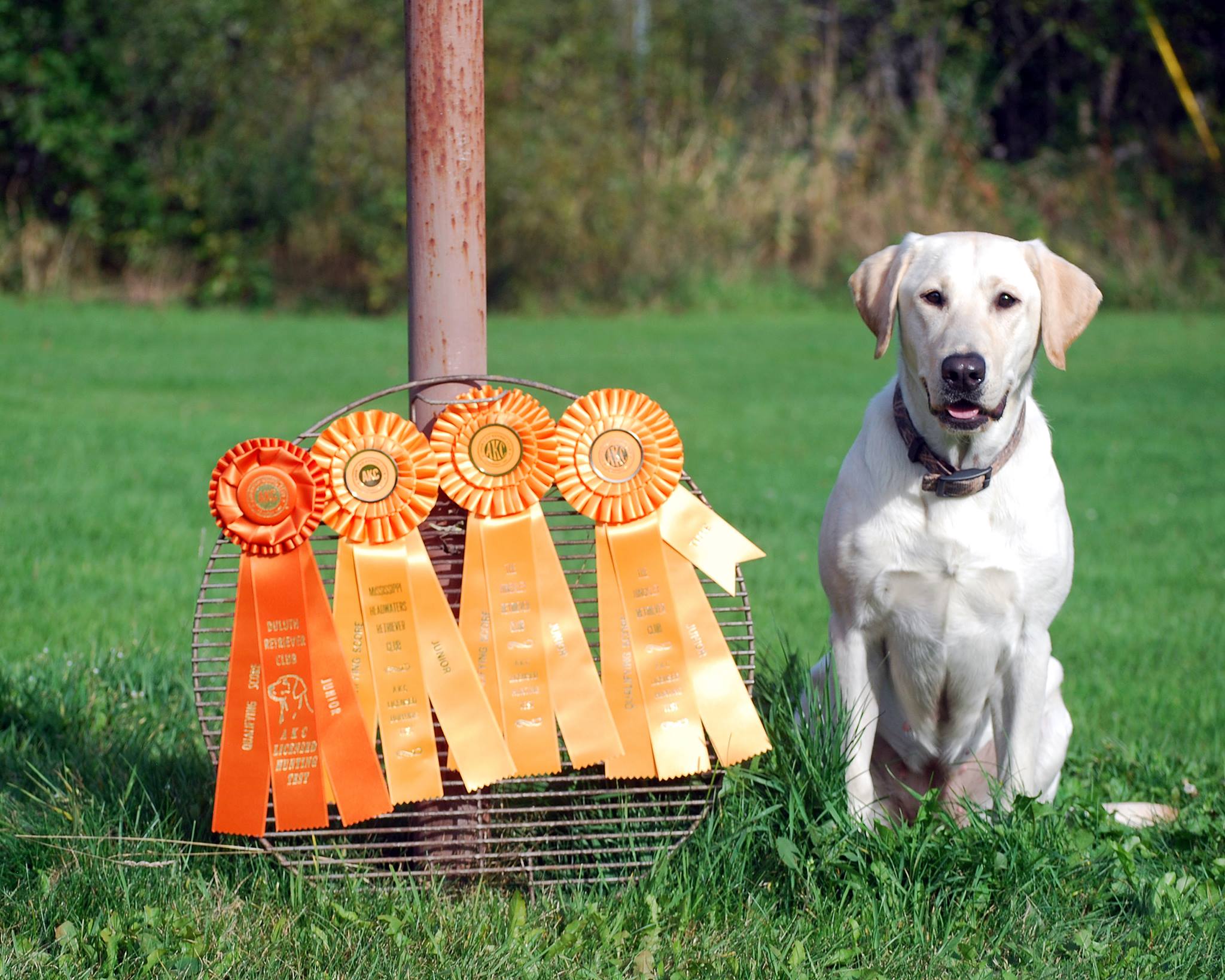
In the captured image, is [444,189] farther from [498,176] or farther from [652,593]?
[498,176]

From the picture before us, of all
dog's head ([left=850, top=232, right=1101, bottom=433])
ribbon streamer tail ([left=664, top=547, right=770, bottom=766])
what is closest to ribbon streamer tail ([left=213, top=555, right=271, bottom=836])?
ribbon streamer tail ([left=664, top=547, right=770, bottom=766])

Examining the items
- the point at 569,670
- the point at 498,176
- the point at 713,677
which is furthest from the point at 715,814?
the point at 498,176

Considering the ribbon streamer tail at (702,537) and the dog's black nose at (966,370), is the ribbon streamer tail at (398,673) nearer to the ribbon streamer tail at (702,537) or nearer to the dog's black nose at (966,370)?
the ribbon streamer tail at (702,537)

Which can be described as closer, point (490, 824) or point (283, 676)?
point (283, 676)

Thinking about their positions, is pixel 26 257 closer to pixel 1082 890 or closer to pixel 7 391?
pixel 7 391

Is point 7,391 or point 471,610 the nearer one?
point 471,610

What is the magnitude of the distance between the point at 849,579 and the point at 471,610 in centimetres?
80

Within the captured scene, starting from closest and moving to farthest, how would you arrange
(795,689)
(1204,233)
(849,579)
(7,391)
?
(849,579)
(795,689)
(7,391)
(1204,233)

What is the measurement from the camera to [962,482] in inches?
107

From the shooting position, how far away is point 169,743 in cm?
325

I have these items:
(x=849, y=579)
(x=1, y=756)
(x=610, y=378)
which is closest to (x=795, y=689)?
(x=849, y=579)

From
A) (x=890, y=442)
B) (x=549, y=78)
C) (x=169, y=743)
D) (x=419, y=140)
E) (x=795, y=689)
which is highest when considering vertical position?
(x=549, y=78)

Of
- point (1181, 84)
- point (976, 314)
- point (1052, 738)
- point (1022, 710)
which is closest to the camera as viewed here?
point (976, 314)

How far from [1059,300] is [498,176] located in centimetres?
1200
